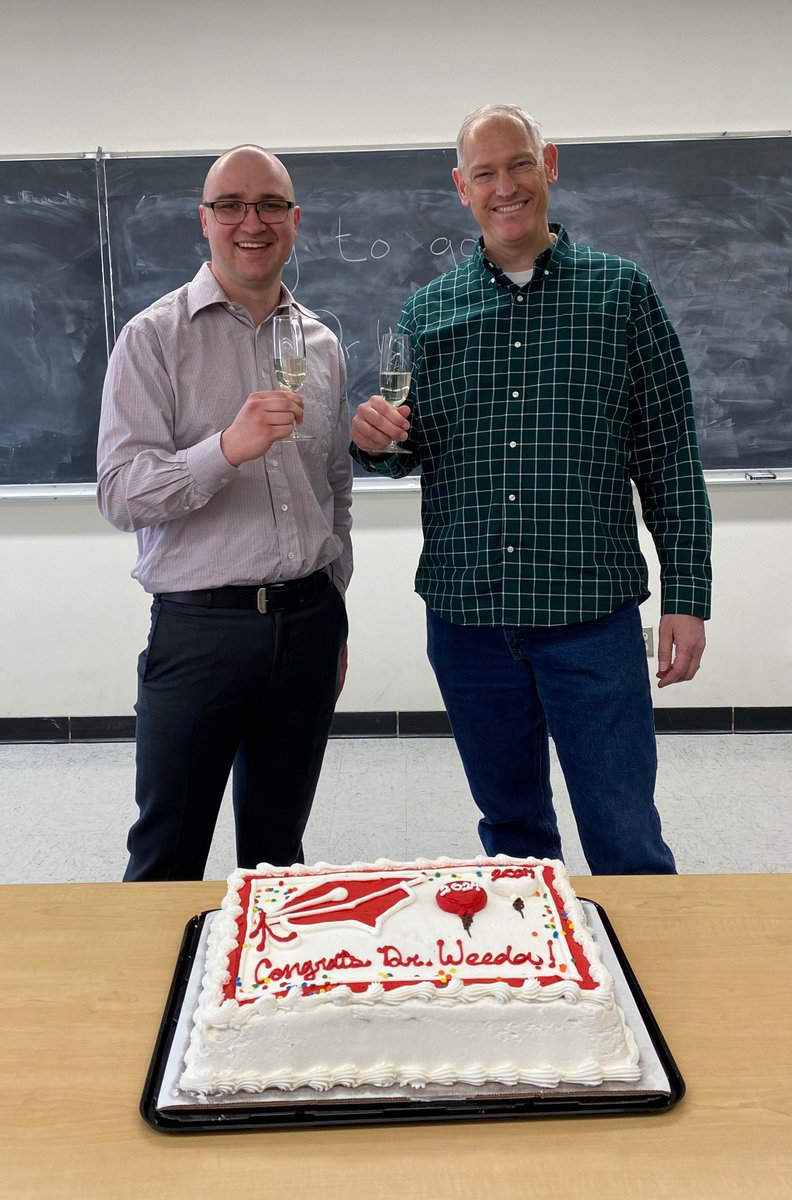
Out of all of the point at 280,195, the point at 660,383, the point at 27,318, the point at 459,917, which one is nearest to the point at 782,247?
the point at 660,383

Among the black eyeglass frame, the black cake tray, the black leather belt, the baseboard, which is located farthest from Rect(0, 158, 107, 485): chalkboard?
the black cake tray

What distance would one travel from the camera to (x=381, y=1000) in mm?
951

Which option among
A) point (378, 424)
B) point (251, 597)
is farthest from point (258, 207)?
point (251, 597)

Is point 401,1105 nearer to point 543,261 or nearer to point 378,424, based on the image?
point 378,424

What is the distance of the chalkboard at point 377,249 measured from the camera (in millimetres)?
3582

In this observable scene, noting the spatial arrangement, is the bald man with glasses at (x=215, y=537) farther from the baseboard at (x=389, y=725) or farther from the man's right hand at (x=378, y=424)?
the baseboard at (x=389, y=725)

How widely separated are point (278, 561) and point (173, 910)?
810mm

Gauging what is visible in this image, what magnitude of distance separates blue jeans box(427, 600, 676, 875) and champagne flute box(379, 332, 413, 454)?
47 cm

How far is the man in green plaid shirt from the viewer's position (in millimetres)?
1835

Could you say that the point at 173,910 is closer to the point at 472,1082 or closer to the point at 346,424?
the point at 472,1082

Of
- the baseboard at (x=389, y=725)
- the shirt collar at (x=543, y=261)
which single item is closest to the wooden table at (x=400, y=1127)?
the shirt collar at (x=543, y=261)

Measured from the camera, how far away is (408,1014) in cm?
95

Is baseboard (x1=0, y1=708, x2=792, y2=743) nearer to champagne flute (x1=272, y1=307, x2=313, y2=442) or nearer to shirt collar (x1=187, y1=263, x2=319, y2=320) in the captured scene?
shirt collar (x1=187, y1=263, x2=319, y2=320)

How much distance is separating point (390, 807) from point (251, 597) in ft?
5.16
